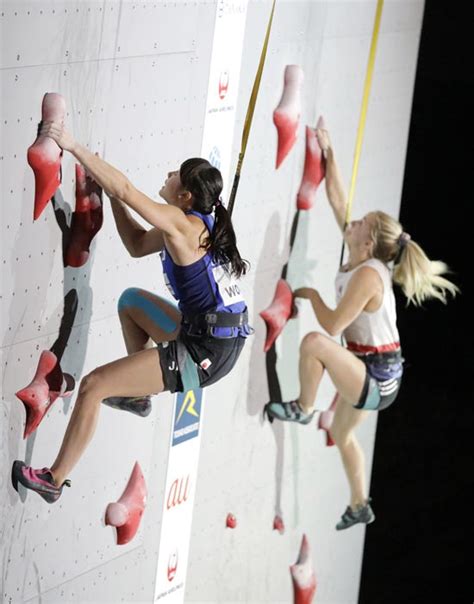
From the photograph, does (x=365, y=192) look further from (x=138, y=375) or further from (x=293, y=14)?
(x=138, y=375)

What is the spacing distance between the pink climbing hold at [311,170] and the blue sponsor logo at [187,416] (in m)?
0.95

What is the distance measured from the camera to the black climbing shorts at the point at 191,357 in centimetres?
454

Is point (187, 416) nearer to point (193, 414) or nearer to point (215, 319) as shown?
point (193, 414)

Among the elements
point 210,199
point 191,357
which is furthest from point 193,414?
point 210,199

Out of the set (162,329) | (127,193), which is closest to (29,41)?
(127,193)

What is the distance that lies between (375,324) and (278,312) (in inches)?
16.9

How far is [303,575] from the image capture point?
6.61 meters

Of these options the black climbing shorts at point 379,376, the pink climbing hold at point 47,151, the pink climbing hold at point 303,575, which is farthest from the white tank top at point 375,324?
the pink climbing hold at point 47,151

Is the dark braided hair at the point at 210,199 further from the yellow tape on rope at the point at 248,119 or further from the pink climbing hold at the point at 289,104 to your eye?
the pink climbing hold at the point at 289,104

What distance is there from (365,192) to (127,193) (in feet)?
7.72

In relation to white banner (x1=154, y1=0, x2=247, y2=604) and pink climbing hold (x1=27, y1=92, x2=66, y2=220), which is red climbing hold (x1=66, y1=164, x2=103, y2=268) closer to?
pink climbing hold (x1=27, y1=92, x2=66, y2=220)

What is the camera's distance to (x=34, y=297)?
436cm

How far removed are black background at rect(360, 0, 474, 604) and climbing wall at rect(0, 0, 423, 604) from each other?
0.14 meters

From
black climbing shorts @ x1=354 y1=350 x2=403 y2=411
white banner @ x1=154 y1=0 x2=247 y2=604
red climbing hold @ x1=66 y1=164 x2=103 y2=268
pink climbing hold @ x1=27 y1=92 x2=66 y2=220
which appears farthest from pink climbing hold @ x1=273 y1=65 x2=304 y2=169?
pink climbing hold @ x1=27 y1=92 x2=66 y2=220
